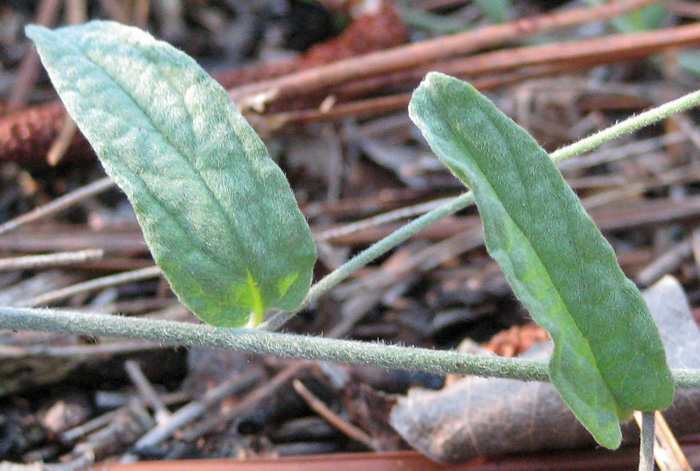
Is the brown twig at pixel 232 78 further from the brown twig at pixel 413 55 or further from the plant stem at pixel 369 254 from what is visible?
the plant stem at pixel 369 254

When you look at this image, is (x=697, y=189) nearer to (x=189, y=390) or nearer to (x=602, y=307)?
(x=602, y=307)

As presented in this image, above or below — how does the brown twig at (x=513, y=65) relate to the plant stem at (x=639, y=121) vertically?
below

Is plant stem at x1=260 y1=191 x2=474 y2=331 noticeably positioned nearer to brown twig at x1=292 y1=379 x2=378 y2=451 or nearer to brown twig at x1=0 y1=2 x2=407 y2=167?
brown twig at x1=292 y1=379 x2=378 y2=451

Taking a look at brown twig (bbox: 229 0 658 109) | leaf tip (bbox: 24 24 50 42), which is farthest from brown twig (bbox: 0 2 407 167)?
leaf tip (bbox: 24 24 50 42)

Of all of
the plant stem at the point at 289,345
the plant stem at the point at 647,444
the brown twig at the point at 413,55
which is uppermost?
the brown twig at the point at 413,55

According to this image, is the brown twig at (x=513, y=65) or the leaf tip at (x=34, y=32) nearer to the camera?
the leaf tip at (x=34, y=32)

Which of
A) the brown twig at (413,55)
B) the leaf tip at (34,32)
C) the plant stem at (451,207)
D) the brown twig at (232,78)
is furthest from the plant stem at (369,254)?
the brown twig at (232,78)
